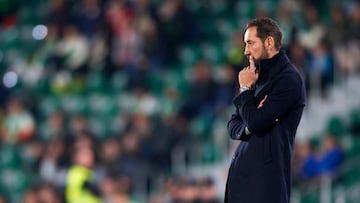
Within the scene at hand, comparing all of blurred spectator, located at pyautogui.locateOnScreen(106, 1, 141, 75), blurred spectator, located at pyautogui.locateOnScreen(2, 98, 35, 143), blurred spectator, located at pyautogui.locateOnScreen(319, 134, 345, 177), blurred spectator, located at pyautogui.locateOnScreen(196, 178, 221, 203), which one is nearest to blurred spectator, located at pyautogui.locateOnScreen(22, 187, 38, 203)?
blurred spectator, located at pyautogui.locateOnScreen(2, 98, 35, 143)

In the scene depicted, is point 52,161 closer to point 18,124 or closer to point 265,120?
point 18,124

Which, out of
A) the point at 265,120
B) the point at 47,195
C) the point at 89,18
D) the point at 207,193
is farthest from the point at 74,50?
the point at 265,120

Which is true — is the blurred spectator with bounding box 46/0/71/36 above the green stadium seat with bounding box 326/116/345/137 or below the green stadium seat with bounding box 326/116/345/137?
above

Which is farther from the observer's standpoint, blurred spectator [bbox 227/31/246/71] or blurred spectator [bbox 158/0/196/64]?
blurred spectator [bbox 158/0/196/64]

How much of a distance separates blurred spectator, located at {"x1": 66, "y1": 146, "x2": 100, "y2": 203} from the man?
6.50 meters

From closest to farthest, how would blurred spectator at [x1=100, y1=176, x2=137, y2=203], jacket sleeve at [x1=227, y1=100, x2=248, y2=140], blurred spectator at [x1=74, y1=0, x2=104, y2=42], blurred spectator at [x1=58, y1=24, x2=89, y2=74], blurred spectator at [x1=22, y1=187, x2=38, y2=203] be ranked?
jacket sleeve at [x1=227, y1=100, x2=248, y2=140]
blurred spectator at [x1=100, y1=176, x2=137, y2=203]
blurred spectator at [x1=22, y1=187, x2=38, y2=203]
blurred spectator at [x1=58, y1=24, x2=89, y2=74]
blurred spectator at [x1=74, y1=0, x2=104, y2=42]

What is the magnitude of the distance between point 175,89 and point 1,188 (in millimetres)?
2479

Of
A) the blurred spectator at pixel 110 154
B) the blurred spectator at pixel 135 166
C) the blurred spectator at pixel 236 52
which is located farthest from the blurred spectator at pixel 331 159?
the blurred spectator at pixel 110 154

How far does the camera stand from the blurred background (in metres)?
10.5

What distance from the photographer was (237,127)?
4199mm

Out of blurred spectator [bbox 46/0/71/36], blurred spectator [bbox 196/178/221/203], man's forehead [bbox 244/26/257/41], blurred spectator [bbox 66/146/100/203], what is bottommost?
blurred spectator [bbox 196/178/221/203]

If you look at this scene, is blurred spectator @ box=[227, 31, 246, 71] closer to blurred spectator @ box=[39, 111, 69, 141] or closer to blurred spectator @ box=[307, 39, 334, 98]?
blurred spectator @ box=[307, 39, 334, 98]

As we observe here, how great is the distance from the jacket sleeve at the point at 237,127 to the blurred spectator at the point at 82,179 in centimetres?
636

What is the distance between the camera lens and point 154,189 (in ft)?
36.0
